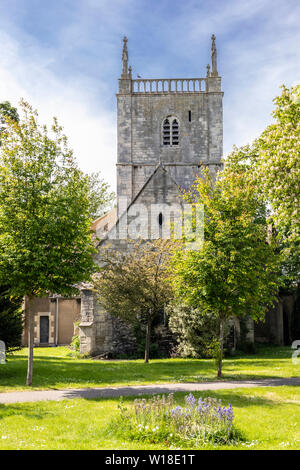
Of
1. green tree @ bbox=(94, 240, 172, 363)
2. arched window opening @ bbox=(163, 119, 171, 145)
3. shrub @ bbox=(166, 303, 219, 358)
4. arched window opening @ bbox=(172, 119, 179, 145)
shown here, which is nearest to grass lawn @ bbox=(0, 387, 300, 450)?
green tree @ bbox=(94, 240, 172, 363)

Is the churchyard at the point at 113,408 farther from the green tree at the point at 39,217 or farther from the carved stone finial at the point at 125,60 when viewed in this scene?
the carved stone finial at the point at 125,60

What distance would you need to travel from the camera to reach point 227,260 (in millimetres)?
14109

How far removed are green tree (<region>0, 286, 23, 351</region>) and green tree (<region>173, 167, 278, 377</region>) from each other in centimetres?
565

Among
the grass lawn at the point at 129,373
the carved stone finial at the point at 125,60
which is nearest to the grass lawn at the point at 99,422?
the grass lawn at the point at 129,373

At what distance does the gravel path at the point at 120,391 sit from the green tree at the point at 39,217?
1.57 meters

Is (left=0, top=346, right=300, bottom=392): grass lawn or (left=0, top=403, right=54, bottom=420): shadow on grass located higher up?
(left=0, top=403, right=54, bottom=420): shadow on grass

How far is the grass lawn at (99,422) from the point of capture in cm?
693

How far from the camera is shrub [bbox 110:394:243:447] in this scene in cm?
703

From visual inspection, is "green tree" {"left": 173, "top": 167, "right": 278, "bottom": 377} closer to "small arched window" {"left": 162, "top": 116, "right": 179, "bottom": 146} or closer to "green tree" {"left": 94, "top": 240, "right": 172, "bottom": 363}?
"green tree" {"left": 94, "top": 240, "right": 172, "bottom": 363}

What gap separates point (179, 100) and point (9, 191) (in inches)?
996

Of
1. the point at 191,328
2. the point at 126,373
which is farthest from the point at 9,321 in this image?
the point at 191,328

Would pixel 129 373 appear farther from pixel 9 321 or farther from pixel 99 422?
pixel 99 422

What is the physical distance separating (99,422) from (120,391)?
366cm
